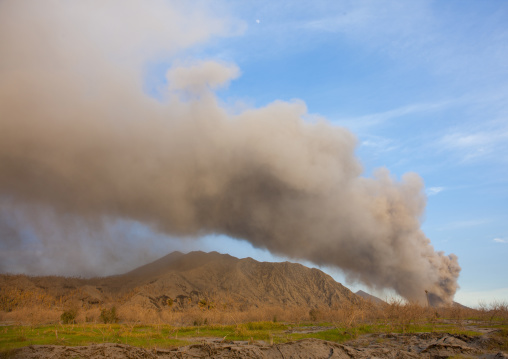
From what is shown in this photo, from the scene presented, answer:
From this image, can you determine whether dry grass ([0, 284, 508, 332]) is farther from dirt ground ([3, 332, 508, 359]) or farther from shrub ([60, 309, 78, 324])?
dirt ground ([3, 332, 508, 359])

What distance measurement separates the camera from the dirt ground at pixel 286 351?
805 inches

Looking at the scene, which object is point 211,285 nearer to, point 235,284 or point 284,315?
point 235,284

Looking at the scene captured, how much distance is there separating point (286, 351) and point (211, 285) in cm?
13987

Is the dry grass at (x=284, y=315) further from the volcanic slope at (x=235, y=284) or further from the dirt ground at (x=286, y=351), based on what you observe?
the volcanic slope at (x=235, y=284)

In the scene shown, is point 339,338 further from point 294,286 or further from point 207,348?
point 294,286

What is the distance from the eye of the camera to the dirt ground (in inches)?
805

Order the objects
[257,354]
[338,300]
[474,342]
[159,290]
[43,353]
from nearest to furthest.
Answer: [43,353] → [257,354] → [474,342] → [159,290] → [338,300]

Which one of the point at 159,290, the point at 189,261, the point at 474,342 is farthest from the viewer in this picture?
the point at 189,261

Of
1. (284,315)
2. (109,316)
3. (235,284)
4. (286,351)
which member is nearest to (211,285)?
(235,284)

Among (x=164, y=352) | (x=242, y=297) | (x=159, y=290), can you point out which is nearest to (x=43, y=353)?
(x=164, y=352)

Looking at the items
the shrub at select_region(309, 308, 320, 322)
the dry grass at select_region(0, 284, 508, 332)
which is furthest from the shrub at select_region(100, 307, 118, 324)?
the shrub at select_region(309, 308, 320, 322)

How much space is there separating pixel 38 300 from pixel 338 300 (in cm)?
10539

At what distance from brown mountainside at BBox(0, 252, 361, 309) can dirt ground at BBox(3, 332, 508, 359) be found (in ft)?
321

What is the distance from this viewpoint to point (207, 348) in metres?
23.5
